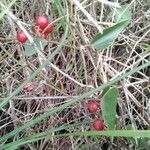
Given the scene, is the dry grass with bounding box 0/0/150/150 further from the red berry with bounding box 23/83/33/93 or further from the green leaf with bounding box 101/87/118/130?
the green leaf with bounding box 101/87/118/130

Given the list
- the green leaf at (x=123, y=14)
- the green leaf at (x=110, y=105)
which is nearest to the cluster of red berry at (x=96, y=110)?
the green leaf at (x=110, y=105)

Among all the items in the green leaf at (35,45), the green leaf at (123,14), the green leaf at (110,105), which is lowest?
the green leaf at (110,105)

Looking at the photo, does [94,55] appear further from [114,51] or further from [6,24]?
[6,24]

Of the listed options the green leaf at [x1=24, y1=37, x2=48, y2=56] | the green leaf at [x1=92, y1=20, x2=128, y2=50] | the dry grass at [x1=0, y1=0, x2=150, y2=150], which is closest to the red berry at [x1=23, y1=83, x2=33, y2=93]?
the dry grass at [x1=0, y1=0, x2=150, y2=150]

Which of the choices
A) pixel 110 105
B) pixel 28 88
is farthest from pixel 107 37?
pixel 28 88

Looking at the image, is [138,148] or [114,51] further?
[114,51]

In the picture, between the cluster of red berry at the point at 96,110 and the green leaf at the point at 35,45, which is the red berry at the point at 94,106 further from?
the green leaf at the point at 35,45

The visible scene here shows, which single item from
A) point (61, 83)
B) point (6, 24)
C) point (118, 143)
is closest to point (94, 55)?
point (61, 83)
